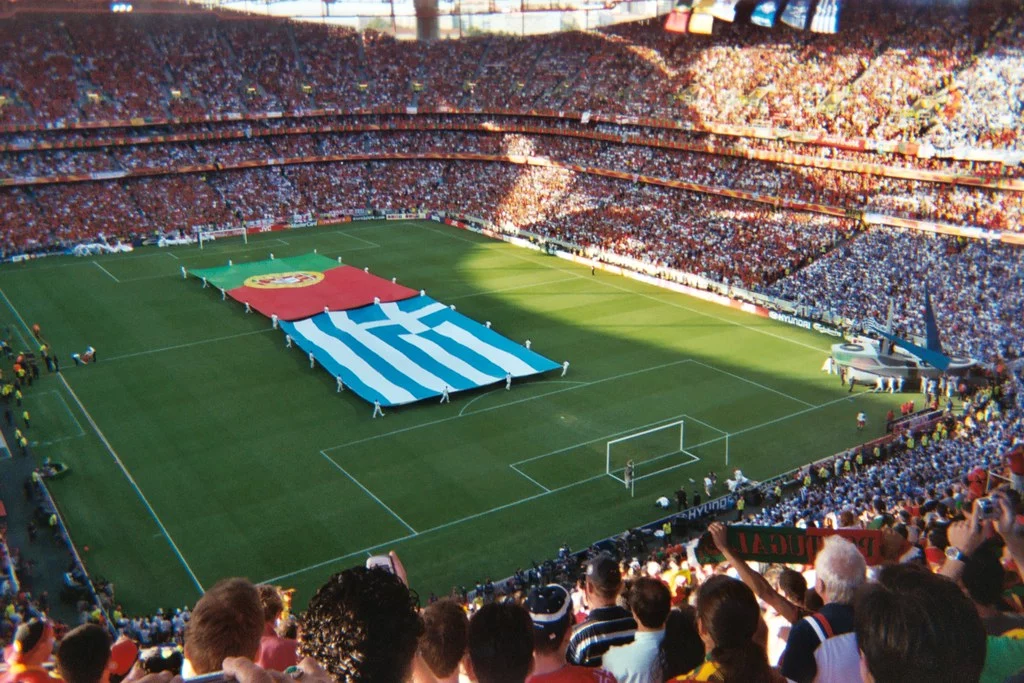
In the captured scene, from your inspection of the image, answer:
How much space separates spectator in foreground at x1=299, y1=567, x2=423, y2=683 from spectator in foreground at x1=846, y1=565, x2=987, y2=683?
1929 mm

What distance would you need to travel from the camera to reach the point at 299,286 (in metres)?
45.0

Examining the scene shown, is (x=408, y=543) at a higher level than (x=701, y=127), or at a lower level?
lower

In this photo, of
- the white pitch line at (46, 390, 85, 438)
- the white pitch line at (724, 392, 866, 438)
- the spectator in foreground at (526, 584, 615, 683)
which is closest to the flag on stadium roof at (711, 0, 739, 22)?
the white pitch line at (724, 392, 866, 438)

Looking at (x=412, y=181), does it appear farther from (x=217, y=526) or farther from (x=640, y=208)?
(x=217, y=526)

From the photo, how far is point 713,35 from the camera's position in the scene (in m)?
62.1

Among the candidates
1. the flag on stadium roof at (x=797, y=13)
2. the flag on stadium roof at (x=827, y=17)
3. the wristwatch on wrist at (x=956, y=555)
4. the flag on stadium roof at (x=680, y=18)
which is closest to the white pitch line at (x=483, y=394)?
the wristwatch on wrist at (x=956, y=555)

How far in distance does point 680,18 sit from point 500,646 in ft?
198

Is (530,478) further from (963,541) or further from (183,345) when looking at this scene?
(963,541)

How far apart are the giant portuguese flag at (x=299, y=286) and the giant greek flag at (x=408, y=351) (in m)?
1.31

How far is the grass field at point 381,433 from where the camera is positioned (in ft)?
76.3

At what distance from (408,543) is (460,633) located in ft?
61.0

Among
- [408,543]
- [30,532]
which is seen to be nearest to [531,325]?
[408,543]

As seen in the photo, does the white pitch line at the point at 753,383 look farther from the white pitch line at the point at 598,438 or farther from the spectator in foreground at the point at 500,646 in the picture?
the spectator in foreground at the point at 500,646

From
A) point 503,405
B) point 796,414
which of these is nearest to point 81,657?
point 503,405
